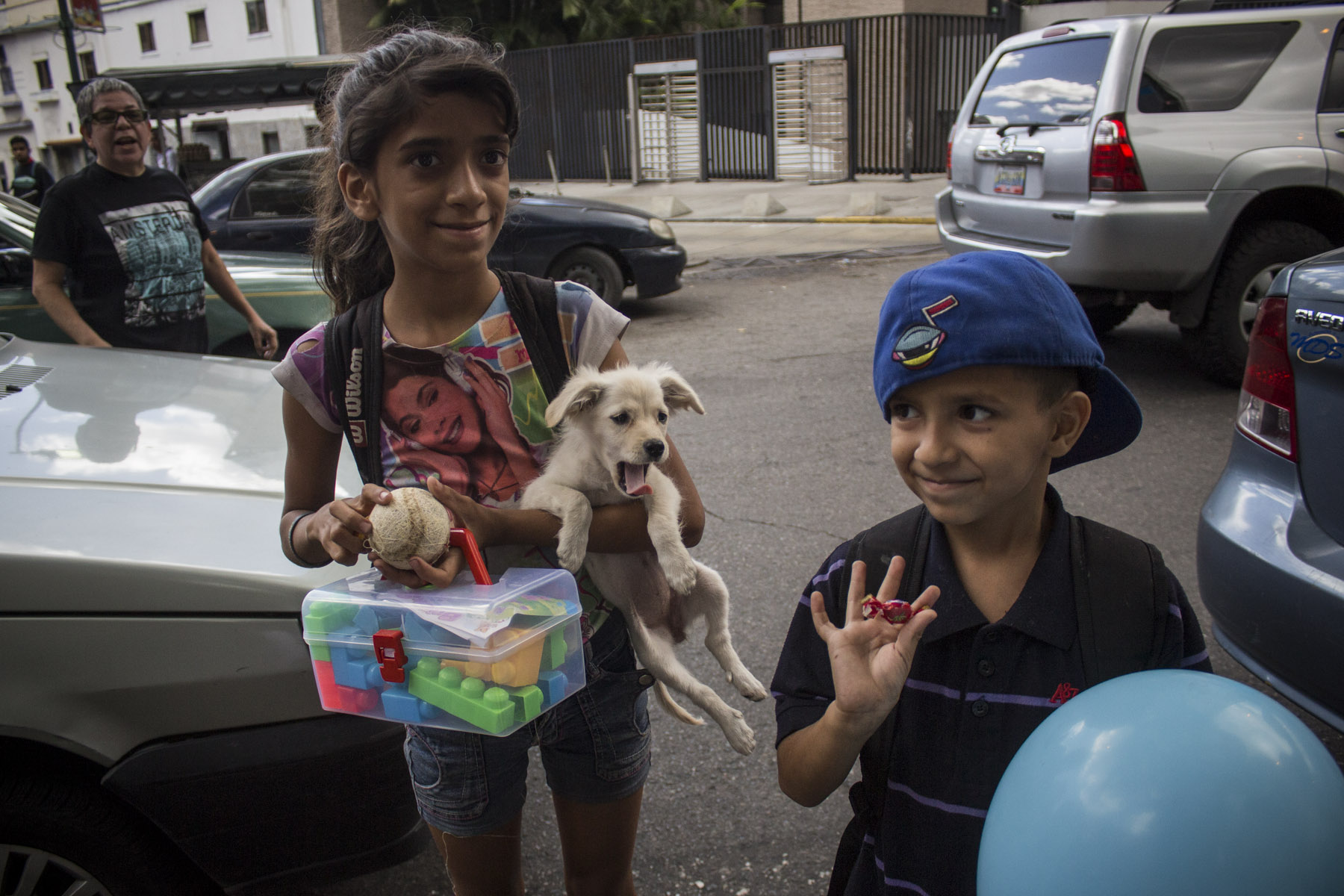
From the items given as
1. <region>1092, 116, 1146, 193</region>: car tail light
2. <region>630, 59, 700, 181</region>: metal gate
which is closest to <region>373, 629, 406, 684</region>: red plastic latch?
<region>1092, 116, 1146, 193</region>: car tail light

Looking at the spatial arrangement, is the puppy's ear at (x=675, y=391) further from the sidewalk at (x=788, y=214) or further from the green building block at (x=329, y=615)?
the sidewalk at (x=788, y=214)

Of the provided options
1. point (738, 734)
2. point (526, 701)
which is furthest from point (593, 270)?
point (526, 701)

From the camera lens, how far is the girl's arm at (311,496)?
154 cm

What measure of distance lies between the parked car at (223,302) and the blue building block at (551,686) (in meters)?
4.49

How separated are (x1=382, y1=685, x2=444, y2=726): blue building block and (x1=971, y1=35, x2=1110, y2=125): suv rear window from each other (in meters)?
6.46

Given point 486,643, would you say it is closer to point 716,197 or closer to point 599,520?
point 599,520

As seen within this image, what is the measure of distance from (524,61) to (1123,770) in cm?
2636

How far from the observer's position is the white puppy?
5.79 feet

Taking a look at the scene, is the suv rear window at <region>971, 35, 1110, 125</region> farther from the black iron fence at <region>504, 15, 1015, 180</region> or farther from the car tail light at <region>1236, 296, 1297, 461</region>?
the black iron fence at <region>504, 15, 1015, 180</region>

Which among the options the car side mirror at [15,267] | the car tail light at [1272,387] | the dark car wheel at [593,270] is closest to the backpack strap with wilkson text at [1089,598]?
the car tail light at [1272,387]

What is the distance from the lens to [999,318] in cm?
128

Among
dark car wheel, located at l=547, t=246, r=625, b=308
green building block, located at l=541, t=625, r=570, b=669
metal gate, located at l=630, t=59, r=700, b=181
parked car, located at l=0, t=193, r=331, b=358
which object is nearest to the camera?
green building block, located at l=541, t=625, r=570, b=669

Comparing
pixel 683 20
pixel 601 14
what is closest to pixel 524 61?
pixel 601 14

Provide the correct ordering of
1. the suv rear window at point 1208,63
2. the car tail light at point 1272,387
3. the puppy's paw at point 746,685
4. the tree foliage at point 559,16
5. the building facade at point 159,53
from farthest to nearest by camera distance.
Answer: the building facade at point 159,53 → the tree foliage at point 559,16 → the suv rear window at point 1208,63 → the car tail light at point 1272,387 → the puppy's paw at point 746,685
